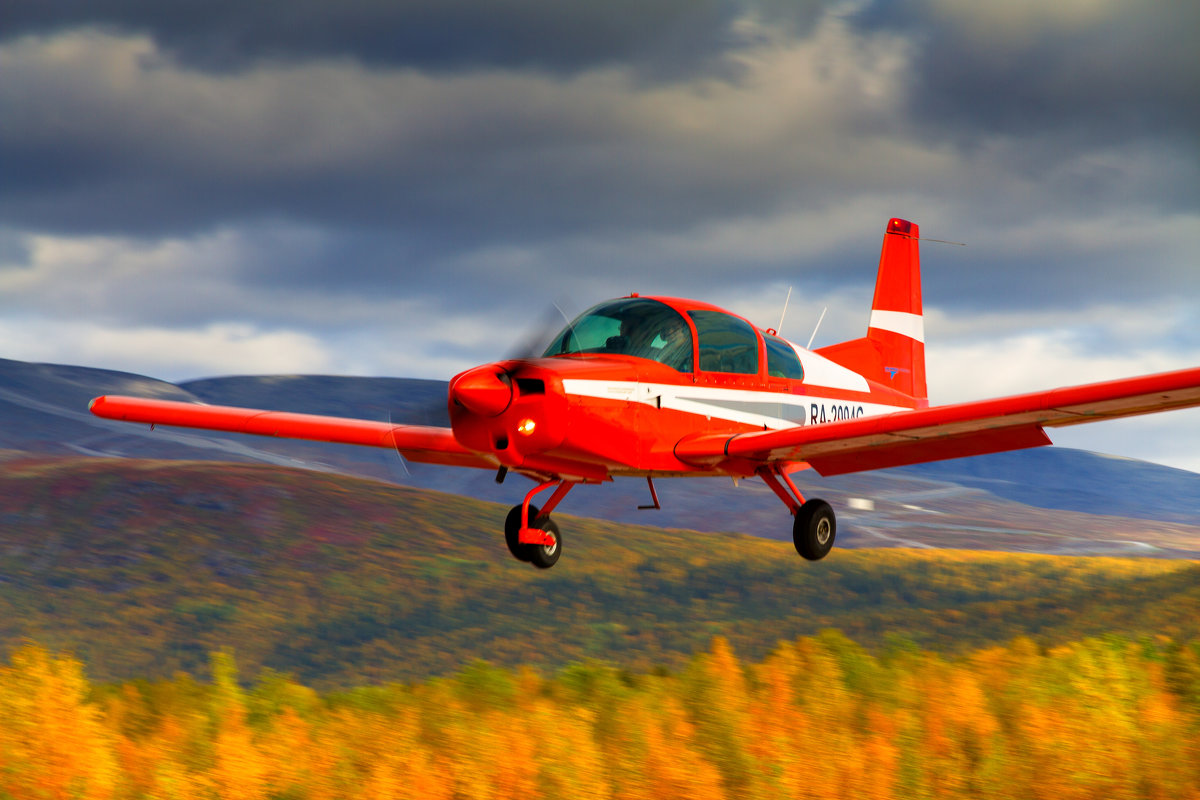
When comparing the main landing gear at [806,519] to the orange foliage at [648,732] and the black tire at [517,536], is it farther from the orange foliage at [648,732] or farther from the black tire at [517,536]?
the black tire at [517,536]

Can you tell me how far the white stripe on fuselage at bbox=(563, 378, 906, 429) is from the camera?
12.8 metres

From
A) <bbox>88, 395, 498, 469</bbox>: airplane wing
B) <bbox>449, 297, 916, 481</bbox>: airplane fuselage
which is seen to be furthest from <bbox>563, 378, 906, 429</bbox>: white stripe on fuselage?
<bbox>88, 395, 498, 469</bbox>: airplane wing

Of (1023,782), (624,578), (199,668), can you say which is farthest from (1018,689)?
(624,578)

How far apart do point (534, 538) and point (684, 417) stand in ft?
9.17

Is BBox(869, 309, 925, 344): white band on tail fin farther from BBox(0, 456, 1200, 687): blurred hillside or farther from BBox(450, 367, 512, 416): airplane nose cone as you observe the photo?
BBox(0, 456, 1200, 687): blurred hillside

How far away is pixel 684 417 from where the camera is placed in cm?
1384

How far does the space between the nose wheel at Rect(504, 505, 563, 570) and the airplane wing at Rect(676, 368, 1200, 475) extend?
2.38 m

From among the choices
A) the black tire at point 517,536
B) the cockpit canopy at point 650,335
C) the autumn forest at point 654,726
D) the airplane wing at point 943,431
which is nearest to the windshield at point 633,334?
the cockpit canopy at point 650,335

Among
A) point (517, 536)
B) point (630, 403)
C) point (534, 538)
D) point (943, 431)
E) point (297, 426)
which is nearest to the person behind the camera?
point (630, 403)

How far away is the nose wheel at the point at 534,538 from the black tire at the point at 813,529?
3.54 metres

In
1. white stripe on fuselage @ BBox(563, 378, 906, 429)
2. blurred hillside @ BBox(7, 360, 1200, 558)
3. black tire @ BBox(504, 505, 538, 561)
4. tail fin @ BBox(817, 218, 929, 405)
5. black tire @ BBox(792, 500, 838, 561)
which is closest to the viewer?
white stripe on fuselage @ BBox(563, 378, 906, 429)

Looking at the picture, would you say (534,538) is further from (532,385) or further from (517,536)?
(532,385)

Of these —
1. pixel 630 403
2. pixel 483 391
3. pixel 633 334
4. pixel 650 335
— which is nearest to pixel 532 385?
pixel 483 391

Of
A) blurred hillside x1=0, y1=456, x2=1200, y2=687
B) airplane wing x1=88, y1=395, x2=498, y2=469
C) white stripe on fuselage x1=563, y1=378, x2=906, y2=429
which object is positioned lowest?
blurred hillside x1=0, y1=456, x2=1200, y2=687
